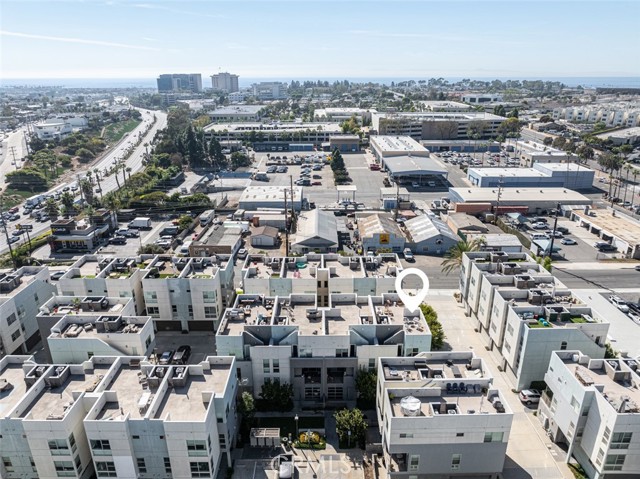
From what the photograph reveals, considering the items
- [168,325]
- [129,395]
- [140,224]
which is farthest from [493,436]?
[140,224]

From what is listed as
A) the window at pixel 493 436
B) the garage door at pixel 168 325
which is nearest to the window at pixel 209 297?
the garage door at pixel 168 325

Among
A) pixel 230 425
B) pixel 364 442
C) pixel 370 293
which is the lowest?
pixel 364 442

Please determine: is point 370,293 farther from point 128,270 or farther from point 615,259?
point 615,259

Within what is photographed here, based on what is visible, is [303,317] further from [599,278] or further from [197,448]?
[599,278]

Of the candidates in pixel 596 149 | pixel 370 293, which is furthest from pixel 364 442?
pixel 596 149

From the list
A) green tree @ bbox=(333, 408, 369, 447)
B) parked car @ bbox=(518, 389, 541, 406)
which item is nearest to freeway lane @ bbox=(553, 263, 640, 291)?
parked car @ bbox=(518, 389, 541, 406)

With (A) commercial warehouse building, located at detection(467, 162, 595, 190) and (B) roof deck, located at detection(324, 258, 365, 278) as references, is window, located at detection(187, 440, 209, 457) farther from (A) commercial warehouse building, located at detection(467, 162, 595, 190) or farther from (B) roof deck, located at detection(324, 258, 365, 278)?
(A) commercial warehouse building, located at detection(467, 162, 595, 190)

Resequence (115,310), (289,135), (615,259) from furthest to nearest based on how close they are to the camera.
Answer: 1. (289,135)
2. (615,259)
3. (115,310)
